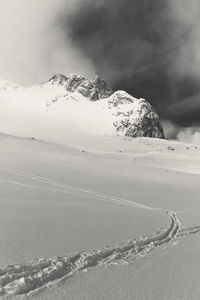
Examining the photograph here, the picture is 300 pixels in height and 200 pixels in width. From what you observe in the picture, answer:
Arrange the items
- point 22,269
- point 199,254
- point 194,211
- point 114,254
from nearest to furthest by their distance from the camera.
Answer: point 22,269 → point 114,254 → point 199,254 → point 194,211

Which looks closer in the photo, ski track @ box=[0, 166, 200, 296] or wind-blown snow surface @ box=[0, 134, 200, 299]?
ski track @ box=[0, 166, 200, 296]

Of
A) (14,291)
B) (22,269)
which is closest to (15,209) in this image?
(22,269)

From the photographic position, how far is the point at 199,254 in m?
7.53

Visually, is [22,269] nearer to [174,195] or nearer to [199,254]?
[199,254]

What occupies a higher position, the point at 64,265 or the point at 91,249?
the point at 91,249

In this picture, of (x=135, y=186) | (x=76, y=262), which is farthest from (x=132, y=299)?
(x=135, y=186)

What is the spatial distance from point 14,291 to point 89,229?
11.9 ft

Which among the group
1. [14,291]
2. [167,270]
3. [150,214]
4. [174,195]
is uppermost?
[174,195]

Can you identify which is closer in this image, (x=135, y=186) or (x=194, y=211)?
(x=194, y=211)

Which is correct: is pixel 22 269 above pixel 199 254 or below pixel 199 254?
below

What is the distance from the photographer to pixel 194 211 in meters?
14.2

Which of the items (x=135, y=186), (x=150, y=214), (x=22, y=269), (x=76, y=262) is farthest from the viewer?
(x=135, y=186)

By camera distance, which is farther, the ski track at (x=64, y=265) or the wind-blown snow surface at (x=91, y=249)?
the wind-blown snow surface at (x=91, y=249)

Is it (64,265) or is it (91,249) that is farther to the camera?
(91,249)
